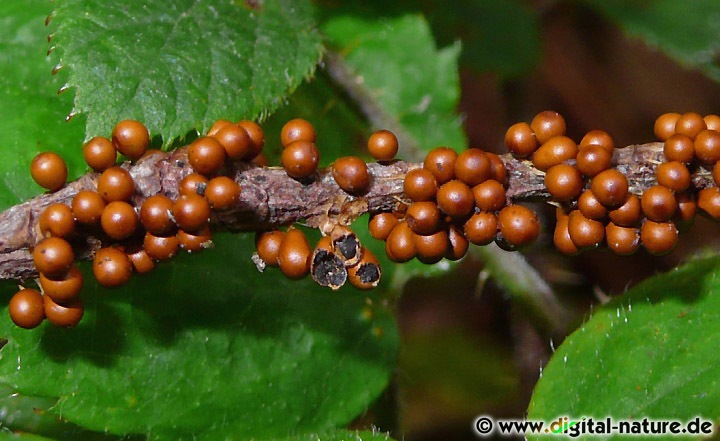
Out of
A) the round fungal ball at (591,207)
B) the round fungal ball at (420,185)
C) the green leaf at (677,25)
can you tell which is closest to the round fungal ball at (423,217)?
the round fungal ball at (420,185)

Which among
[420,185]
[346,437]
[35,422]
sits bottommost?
[35,422]

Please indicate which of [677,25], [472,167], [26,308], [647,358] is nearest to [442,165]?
[472,167]

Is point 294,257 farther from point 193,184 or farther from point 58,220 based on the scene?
point 58,220

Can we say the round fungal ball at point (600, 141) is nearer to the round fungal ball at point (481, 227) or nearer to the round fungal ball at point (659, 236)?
the round fungal ball at point (659, 236)

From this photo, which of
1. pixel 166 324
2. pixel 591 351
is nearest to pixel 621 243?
pixel 591 351

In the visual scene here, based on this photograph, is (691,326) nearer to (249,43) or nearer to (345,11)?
(249,43)

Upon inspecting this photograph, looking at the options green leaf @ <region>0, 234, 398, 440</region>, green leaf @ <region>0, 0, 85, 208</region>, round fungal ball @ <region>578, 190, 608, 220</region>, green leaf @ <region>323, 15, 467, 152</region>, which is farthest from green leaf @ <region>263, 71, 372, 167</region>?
round fungal ball @ <region>578, 190, 608, 220</region>
